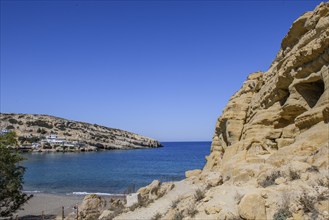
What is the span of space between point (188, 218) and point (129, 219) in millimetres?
6216

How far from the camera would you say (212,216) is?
11.2 m

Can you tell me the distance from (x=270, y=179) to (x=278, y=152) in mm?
3284

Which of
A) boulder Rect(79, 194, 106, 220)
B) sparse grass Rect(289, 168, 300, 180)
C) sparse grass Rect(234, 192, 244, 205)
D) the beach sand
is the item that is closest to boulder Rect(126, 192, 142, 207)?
boulder Rect(79, 194, 106, 220)

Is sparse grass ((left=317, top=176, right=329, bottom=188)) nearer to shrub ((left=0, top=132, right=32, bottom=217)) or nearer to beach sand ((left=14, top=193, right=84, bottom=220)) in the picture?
shrub ((left=0, top=132, right=32, bottom=217))

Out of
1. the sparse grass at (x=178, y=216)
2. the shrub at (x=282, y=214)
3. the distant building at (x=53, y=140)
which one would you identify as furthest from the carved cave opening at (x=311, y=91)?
the distant building at (x=53, y=140)

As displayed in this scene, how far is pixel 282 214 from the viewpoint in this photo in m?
9.34

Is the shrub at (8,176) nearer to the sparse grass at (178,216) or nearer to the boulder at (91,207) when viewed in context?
the boulder at (91,207)

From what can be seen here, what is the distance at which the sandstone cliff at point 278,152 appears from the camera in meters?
10.2

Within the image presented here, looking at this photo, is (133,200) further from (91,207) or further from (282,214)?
(282,214)

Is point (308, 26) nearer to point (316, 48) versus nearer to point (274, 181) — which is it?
point (316, 48)

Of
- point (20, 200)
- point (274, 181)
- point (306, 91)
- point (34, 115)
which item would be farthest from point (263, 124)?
point (34, 115)

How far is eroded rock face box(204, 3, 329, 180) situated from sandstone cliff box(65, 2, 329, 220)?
0.04 m

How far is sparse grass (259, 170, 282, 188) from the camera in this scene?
1199cm

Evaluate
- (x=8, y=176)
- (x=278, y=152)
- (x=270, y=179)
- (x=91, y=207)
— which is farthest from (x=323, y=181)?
(x=91, y=207)
